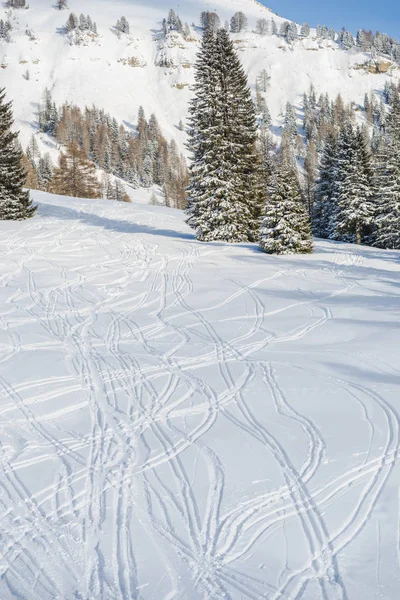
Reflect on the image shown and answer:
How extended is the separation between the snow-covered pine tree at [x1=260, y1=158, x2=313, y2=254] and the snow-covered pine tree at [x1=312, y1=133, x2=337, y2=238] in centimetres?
1660

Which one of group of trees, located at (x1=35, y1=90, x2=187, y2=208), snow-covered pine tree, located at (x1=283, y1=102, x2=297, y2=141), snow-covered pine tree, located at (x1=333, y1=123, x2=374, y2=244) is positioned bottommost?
snow-covered pine tree, located at (x1=333, y1=123, x2=374, y2=244)

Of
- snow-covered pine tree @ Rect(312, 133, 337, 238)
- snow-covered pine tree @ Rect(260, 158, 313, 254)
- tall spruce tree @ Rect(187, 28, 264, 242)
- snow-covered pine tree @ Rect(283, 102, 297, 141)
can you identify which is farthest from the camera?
snow-covered pine tree @ Rect(283, 102, 297, 141)

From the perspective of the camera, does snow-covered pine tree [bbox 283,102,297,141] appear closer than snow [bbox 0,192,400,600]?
No

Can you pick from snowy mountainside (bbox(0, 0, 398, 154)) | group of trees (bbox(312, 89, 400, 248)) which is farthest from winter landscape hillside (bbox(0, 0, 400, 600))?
snowy mountainside (bbox(0, 0, 398, 154))

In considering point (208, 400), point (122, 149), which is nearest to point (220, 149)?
point (208, 400)

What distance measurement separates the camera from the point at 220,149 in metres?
20.8

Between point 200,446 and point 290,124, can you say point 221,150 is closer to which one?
point 200,446

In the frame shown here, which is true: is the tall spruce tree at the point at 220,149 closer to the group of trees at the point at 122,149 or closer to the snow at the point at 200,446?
the snow at the point at 200,446

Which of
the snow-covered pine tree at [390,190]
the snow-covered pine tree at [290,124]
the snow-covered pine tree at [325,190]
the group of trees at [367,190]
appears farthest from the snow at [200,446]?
the snow-covered pine tree at [290,124]

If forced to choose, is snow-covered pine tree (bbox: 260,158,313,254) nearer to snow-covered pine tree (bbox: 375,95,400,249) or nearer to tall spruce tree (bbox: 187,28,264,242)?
tall spruce tree (bbox: 187,28,264,242)

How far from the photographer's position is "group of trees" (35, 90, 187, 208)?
9488 centimetres

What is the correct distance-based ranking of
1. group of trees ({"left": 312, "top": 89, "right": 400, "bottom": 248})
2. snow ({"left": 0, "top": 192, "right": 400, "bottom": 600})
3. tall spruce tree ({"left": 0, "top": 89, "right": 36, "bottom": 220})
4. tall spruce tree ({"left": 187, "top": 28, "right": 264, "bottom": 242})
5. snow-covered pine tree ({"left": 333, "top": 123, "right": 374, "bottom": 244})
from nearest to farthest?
1. snow ({"left": 0, "top": 192, "right": 400, "bottom": 600})
2. tall spruce tree ({"left": 187, "top": 28, "right": 264, "bottom": 242})
3. tall spruce tree ({"left": 0, "top": 89, "right": 36, "bottom": 220})
4. group of trees ({"left": 312, "top": 89, "right": 400, "bottom": 248})
5. snow-covered pine tree ({"left": 333, "top": 123, "right": 374, "bottom": 244})

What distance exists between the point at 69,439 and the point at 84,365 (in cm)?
243

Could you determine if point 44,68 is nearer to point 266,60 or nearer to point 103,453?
point 266,60
